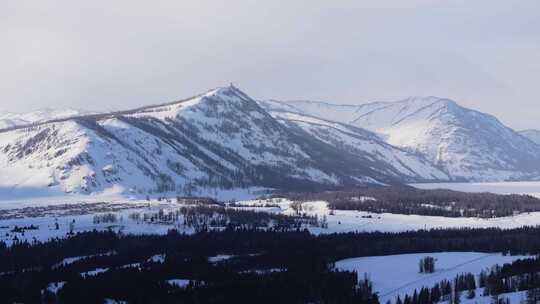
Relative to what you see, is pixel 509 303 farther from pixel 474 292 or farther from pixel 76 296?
pixel 76 296

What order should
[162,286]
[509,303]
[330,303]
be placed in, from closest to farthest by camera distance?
1. [509,303]
2. [330,303]
3. [162,286]

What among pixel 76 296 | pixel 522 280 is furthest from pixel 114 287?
pixel 522 280

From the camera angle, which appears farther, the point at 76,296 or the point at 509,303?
the point at 76,296

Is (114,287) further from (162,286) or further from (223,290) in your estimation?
(223,290)

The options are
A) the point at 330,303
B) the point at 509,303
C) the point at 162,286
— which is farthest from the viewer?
the point at 162,286

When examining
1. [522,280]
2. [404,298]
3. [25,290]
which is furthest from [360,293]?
[25,290]

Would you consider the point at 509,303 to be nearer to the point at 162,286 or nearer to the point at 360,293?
the point at 360,293

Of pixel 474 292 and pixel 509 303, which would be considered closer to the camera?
pixel 509 303
